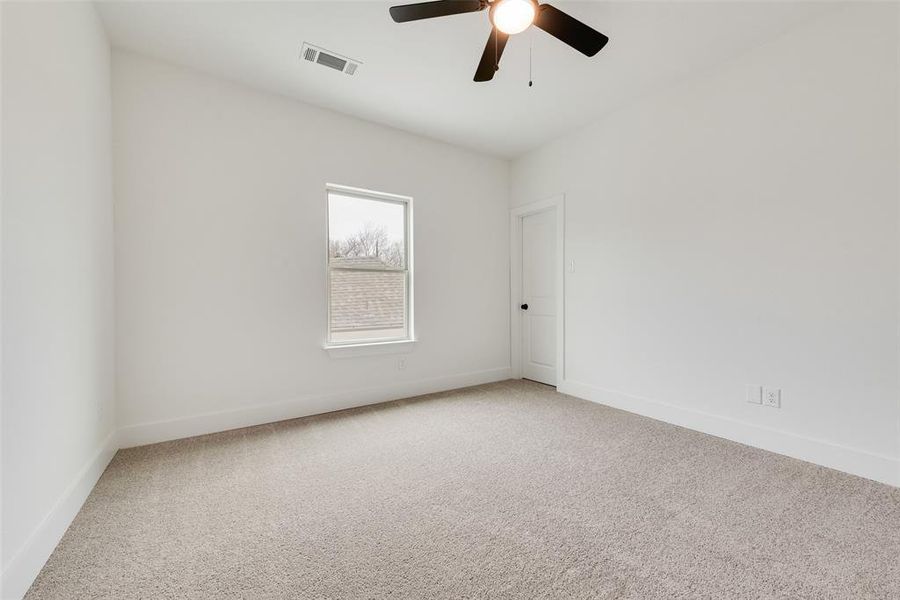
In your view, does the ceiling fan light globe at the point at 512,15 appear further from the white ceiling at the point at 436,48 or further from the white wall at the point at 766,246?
the white wall at the point at 766,246

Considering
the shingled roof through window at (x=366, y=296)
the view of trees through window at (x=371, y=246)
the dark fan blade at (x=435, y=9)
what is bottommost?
the shingled roof through window at (x=366, y=296)

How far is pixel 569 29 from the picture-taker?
78.1 inches

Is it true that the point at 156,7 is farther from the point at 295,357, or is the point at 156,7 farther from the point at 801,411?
the point at 801,411

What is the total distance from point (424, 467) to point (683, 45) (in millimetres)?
3346

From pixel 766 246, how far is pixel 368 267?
128 inches

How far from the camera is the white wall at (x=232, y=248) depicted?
275 cm

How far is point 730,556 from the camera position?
1.57 metres

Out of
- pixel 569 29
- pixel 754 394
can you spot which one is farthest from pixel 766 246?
pixel 569 29

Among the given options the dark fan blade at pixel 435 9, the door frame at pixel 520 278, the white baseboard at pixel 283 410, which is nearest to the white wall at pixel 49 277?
the white baseboard at pixel 283 410

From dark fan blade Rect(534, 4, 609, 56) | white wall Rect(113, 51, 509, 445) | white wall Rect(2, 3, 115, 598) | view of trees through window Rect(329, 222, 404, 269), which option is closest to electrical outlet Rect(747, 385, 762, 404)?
dark fan blade Rect(534, 4, 609, 56)

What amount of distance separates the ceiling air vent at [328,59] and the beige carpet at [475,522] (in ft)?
9.22

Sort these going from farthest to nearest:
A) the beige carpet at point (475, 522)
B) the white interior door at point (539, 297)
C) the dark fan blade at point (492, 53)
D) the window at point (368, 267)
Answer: the white interior door at point (539, 297), the window at point (368, 267), the dark fan blade at point (492, 53), the beige carpet at point (475, 522)

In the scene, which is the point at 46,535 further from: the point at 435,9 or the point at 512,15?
the point at 512,15

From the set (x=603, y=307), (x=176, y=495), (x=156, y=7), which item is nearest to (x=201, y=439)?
(x=176, y=495)
